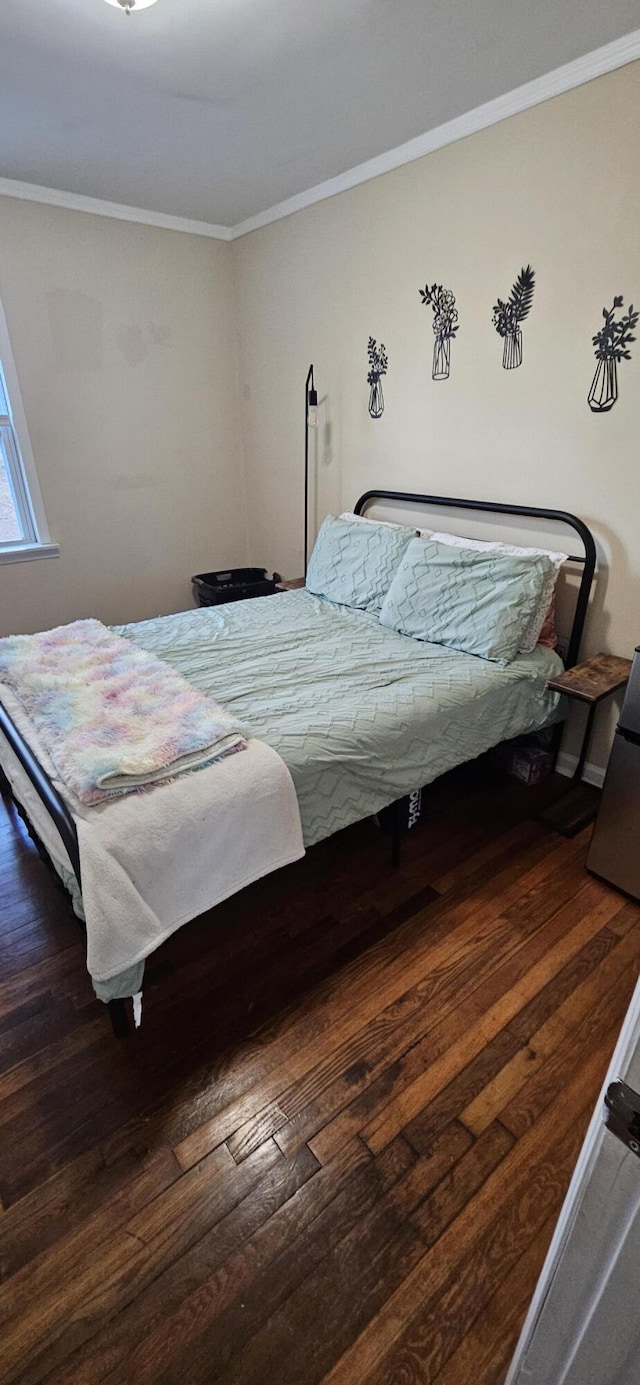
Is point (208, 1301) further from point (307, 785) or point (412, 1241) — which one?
point (307, 785)

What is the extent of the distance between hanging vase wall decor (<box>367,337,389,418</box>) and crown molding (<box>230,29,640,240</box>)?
66cm

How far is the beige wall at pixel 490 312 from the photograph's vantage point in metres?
1.98

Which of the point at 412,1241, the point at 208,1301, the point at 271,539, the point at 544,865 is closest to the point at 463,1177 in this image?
the point at 412,1241

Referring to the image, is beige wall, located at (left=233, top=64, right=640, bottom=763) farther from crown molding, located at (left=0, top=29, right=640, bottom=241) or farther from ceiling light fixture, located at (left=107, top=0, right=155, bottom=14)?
ceiling light fixture, located at (left=107, top=0, right=155, bottom=14)

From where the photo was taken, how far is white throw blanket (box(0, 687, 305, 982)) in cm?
130

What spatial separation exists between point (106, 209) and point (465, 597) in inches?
107

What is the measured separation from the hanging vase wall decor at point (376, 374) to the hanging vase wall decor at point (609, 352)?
1.07m

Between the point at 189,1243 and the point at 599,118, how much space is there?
10.5ft

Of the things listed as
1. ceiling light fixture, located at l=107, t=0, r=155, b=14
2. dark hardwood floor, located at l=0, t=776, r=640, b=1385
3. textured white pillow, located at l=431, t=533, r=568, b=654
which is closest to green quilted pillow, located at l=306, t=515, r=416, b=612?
textured white pillow, located at l=431, t=533, r=568, b=654

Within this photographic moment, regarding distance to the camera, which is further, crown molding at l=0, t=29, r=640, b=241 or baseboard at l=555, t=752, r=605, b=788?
baseboard at l=555, t=752, r=605, b=788

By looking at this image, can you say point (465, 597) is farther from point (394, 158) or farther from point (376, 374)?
point (394, 158)

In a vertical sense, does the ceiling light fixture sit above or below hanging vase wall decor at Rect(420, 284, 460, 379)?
above

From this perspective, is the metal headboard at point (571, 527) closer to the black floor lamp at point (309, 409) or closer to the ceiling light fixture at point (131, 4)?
the black floor lamp at point (309, 409)

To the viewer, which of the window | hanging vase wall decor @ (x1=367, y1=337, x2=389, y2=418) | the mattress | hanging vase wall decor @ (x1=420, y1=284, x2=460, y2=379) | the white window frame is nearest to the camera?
the mattress
